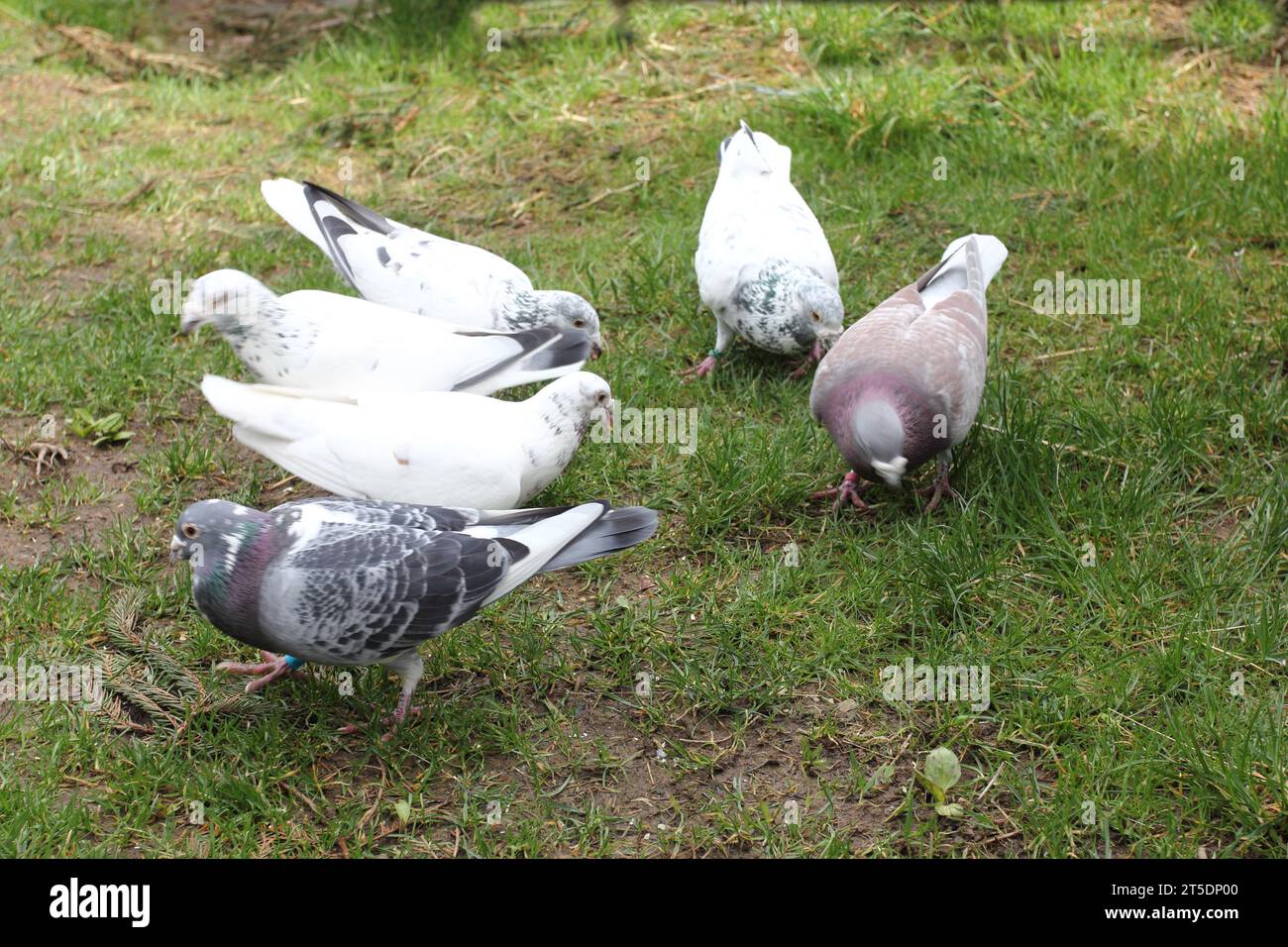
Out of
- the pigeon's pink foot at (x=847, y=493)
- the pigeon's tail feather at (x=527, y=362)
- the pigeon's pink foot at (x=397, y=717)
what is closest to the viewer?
the pigeon's pink foot at (x=397, y=717)

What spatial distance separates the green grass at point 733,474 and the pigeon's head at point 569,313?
307 mm

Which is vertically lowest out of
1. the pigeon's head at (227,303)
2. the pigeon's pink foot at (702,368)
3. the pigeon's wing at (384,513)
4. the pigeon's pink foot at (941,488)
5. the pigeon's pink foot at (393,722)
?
the pigeon's pink foot at (393,722)

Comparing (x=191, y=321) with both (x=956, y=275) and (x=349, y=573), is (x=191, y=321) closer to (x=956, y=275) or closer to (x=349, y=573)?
(x=349, y=573)

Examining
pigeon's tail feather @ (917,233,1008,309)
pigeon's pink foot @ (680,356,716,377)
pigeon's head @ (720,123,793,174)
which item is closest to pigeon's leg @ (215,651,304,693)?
pigeon's pink foot @ (680,356,716,377)

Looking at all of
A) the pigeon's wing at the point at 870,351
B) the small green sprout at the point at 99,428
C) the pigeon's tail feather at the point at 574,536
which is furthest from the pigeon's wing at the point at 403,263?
the pigeon's tail feather at the point at 574,536

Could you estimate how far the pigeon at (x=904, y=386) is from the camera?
3.74 meters

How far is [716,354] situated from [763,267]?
45 centimetres

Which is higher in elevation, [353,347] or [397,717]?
[353,347]

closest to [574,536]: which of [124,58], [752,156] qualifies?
[752,156]

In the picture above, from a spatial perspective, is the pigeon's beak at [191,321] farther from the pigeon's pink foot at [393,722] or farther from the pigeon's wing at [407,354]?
the pigeon's pink foot at [393,722]

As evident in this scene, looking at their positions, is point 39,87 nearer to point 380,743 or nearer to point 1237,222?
point 380,743

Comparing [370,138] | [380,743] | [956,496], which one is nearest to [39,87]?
[370,138]

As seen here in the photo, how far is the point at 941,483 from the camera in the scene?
402 cm

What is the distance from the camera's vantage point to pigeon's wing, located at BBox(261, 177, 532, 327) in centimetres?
466
